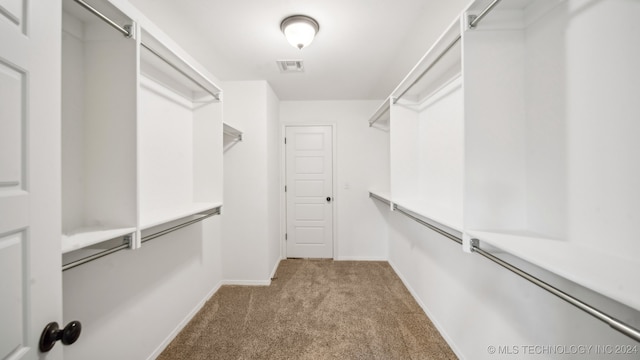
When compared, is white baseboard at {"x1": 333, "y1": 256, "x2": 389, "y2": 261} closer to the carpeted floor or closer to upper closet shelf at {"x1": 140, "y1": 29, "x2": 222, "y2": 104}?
the carpeted floor

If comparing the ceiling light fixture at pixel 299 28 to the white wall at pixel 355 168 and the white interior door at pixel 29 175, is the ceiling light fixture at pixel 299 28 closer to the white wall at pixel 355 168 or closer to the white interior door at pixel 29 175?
the white interior door at pixel 29 175

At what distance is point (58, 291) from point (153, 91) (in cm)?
140

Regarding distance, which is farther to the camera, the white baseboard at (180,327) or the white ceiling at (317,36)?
the white baseboard at (180,327)

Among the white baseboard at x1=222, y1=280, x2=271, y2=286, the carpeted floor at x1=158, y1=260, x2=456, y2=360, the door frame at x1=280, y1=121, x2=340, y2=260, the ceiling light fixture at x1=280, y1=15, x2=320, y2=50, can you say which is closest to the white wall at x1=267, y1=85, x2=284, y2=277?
the door frame at x1=280, y1=121, x2=340, y2=260

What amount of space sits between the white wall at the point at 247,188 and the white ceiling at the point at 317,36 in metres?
0.26

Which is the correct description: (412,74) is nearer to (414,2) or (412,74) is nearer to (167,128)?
(414,2)

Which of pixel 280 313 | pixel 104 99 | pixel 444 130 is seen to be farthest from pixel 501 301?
pixel 104 99

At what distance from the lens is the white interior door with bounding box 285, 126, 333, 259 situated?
3.71 metres

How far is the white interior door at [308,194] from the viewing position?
3.71m

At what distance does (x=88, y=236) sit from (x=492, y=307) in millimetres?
2058

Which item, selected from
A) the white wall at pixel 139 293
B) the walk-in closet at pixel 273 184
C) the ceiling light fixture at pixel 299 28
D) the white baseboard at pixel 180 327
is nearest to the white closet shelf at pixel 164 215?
the walk-in closet at pixel 273 184

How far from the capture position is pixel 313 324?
211 cm

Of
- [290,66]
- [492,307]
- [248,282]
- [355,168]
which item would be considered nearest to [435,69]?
[290,66]

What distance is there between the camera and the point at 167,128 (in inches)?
72.0
